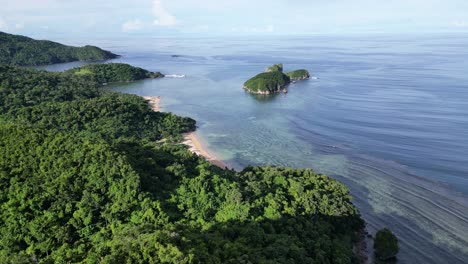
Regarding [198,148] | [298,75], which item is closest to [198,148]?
[198,148]

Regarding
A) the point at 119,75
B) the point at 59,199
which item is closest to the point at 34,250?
the point at 59,199

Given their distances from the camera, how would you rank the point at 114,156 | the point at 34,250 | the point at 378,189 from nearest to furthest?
the point at 34,250 → the point at 114,156 → the point at 378,189

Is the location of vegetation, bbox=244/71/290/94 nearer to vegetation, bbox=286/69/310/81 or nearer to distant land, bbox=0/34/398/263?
vegetation, bbox=286/69/310/81

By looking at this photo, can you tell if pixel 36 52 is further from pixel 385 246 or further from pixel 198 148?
pixel 385 246

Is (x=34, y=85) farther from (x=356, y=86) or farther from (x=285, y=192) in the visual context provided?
(x=356, y=86)

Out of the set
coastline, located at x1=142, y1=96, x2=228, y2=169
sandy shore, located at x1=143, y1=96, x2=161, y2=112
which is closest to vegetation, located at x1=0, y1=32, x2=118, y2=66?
sandy shore, located at x1=143, y1=96, x2=161, y2=112

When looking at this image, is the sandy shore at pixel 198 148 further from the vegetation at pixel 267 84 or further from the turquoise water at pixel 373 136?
the vegetation at pixel 267 84
